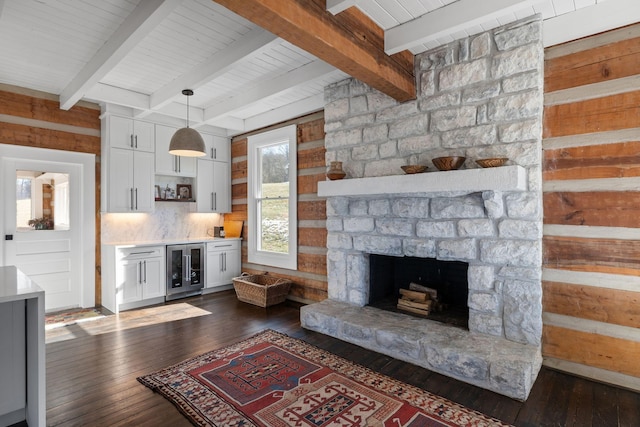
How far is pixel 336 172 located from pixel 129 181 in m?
3.16

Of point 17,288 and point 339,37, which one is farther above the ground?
point 339,37

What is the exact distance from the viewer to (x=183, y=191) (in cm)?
570

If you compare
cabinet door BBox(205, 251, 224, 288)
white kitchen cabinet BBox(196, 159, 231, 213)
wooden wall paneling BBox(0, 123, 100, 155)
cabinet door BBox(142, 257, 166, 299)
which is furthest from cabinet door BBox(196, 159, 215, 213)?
wooden wall paneling BBox(0, 123, 100, 155)

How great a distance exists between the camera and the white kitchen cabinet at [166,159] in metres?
5.14

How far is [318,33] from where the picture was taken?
2205mm

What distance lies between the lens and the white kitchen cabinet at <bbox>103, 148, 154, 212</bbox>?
15.4 feet

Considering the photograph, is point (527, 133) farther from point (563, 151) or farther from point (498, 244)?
point (498, 244)

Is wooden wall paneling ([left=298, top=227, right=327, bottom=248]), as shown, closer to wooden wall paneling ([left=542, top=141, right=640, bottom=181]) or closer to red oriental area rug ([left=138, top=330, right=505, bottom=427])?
red oriental area rug ([left=138, top=330, right=505, bottom=427])

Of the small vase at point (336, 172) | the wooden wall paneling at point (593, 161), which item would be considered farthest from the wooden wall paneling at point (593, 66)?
the small vase at point (336, 172)

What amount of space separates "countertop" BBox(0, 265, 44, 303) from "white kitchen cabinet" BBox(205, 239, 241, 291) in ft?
10.2

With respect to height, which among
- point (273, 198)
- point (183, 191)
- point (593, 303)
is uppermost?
point (183, 191)

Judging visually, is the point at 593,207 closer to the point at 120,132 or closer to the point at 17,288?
the point at 17,288

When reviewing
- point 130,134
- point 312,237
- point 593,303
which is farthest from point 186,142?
point 593,303

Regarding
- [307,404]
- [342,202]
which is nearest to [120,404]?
[307,404]
